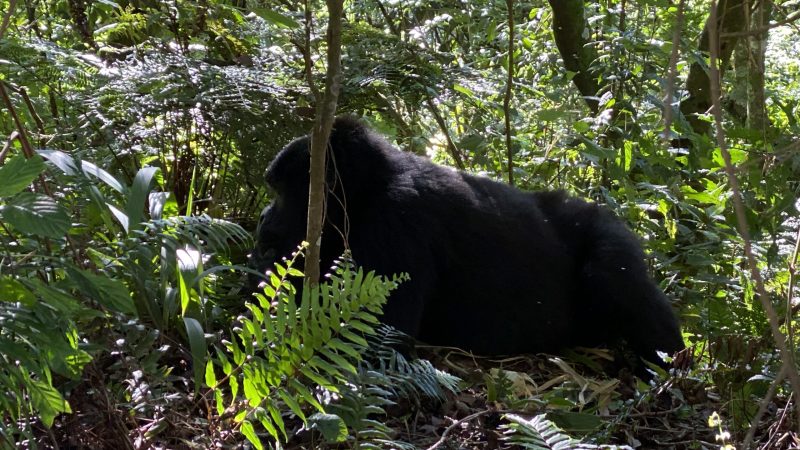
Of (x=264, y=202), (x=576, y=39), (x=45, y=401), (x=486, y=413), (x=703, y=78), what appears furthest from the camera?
(x=576, y=39)

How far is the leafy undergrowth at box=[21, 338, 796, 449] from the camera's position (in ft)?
7.70

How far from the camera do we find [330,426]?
7.45 ft

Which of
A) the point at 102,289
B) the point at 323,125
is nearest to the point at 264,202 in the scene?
the point at 323,125

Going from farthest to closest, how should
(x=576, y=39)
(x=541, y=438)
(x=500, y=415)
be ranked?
(x=576, y=39)
(x=500, y=415)
(x=541, y=438)

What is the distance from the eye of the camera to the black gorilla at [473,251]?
4090 mm

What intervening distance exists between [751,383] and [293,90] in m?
2.41

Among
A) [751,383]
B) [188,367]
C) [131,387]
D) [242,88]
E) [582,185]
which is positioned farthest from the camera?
[582,185]

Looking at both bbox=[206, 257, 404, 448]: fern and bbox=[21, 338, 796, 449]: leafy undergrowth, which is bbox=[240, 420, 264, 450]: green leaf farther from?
bbox=[21, 338, 796, 449]: leafy undergrowth

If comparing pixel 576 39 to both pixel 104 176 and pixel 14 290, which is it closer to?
pixel 104 176

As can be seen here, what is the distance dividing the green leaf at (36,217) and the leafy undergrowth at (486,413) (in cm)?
62

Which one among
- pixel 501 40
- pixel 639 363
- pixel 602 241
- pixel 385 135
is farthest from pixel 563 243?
pixel 501 40

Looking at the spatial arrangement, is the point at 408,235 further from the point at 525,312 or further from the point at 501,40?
the point at 501,40

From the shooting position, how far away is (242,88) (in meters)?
3.98

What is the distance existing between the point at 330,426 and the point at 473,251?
85.2 inches
